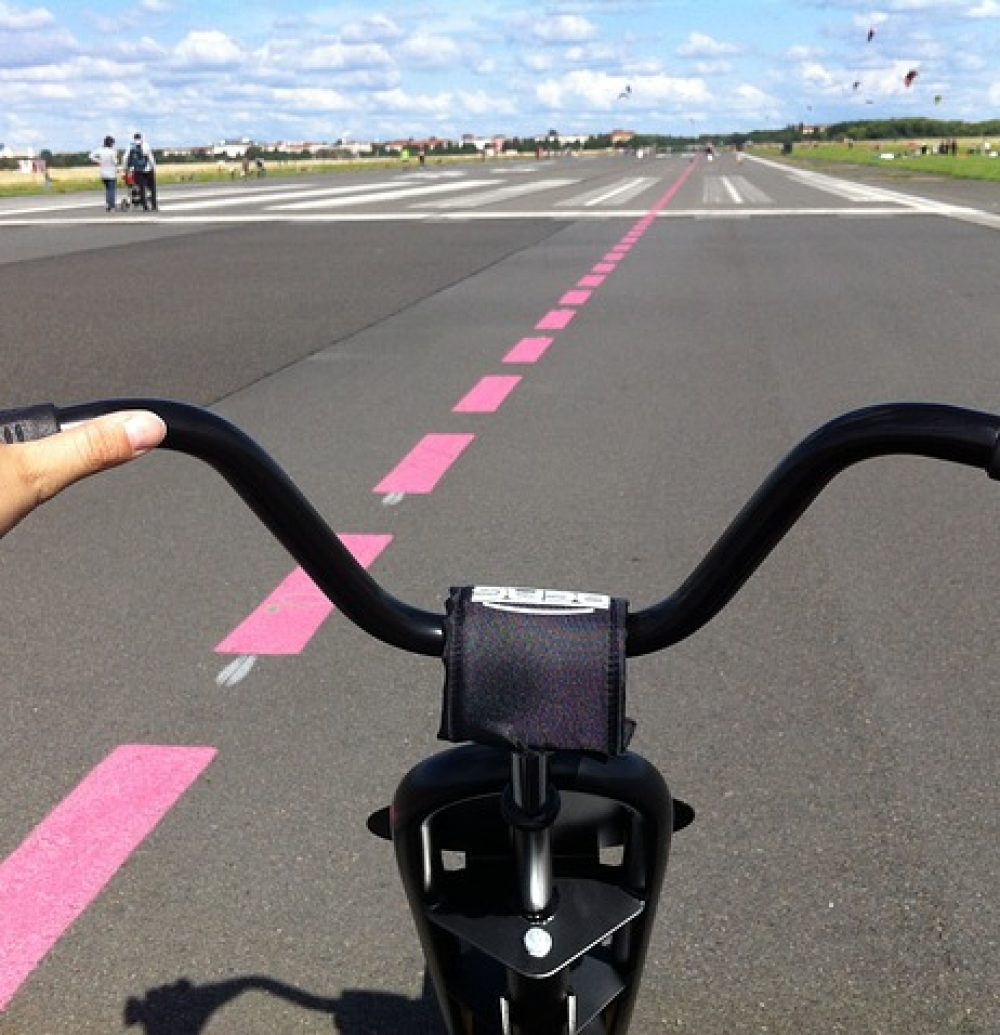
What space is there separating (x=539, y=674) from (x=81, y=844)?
7.22ft

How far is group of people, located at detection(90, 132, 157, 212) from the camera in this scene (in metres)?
31.5

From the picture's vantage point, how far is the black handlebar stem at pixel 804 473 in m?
1.15

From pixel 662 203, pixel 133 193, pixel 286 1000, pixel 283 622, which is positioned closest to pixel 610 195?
pixel 662 203

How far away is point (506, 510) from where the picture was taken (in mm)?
5598

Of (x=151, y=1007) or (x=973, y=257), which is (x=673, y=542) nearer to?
(x=151, y=1007)

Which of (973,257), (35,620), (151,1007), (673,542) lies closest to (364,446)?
(673,542)

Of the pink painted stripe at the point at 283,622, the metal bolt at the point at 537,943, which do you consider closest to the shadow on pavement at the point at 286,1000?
the metal bolt at the point at 537,943

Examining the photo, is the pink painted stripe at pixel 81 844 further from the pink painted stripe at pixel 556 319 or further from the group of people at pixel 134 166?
the group of people at pixel 134 166

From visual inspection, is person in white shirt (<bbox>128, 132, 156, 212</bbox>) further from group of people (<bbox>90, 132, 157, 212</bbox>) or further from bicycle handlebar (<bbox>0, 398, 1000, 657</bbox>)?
bicycle handlebar (<bbox>0, 398, 1000, 657</bbox>)

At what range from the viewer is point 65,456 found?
0.97m

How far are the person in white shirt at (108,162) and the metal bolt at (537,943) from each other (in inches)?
1287

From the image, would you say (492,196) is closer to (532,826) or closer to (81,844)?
(81,844)

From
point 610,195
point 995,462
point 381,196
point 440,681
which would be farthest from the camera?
point 381,196

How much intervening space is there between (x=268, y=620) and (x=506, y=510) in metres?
1.53
